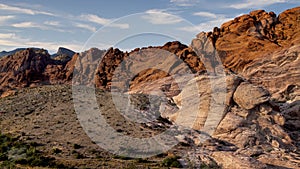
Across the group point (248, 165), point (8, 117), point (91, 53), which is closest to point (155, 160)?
point (248, 165)

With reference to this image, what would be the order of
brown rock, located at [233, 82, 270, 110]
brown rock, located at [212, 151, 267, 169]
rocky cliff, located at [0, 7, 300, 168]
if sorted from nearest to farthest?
brown rock, located at [212, 151, 267, 169], rocky cliff, located at [0, 7, 300, 168], brown rock, located at [233, 82, 270, 110]

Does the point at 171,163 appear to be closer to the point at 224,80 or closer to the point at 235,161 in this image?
the point at 235,161

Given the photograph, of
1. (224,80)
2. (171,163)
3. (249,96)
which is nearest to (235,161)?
(171,163)

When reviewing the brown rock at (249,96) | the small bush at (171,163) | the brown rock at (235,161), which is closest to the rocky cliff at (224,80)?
the brown rock at (235,161)

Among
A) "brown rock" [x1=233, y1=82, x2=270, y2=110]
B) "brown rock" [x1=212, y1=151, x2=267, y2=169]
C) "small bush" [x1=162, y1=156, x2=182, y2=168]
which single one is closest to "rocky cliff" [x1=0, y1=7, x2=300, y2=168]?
"brown rock" [x1=212, y1=151, x2=267, y2=169]

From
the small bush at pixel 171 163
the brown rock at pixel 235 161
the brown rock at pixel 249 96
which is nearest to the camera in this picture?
the brown rock at pixel 235 161

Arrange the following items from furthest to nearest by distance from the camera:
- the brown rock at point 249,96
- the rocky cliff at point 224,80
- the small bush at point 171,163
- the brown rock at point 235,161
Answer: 1. the brown rock at point 249,96
2. the rocky cliff at point 224,80
3. the small bush at point 171,163
4. the brown rock at point 235,161

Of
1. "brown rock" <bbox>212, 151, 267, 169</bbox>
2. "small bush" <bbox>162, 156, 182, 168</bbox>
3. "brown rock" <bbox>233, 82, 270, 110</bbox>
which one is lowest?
"small bush" <bbox>162, 156, 182, 168</bbox>

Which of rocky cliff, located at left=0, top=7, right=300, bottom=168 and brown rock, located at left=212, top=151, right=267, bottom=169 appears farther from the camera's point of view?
rocky cliff, located at left=0, top=7, right=300, bottom=168

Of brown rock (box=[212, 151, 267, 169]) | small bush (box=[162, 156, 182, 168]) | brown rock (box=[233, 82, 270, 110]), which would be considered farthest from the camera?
brown rock (box=[233, 82, 270, 110])

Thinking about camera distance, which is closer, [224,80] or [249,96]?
[249,96]

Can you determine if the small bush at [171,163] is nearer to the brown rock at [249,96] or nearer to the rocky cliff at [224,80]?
the rocky cliff at [224,80]

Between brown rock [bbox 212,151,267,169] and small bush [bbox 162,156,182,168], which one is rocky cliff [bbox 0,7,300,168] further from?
small bush [bbox 162,156,182,168]

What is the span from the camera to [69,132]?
4719 cm
